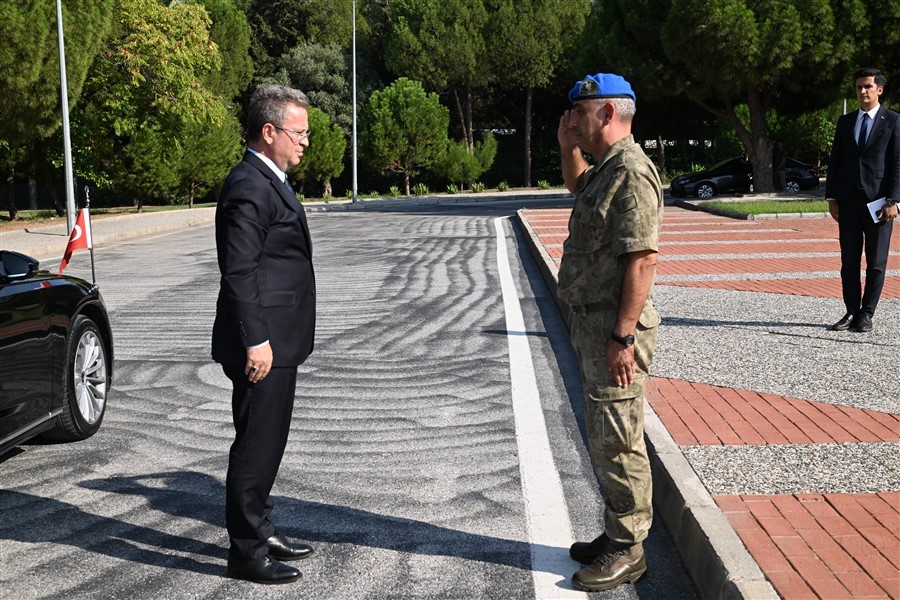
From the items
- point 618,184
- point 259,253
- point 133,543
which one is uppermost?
point 618,184

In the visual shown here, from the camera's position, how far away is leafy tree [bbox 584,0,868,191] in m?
29.9

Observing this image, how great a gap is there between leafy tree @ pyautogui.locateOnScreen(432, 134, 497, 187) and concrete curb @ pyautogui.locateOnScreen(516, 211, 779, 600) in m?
44.6

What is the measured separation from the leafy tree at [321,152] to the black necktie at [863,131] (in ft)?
125

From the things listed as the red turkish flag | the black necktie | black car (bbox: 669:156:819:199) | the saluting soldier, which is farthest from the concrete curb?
black car (bbox: 669:156:819:199)

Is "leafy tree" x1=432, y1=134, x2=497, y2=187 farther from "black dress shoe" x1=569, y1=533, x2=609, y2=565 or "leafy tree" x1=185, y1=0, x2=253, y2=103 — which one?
"black dress shoe" x1=569, y1=533, x2=609, y2=565

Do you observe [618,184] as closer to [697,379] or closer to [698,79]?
[697,379]

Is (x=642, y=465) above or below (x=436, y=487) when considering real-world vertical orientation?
above

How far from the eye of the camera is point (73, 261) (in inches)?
687

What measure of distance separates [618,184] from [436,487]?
2.01 m

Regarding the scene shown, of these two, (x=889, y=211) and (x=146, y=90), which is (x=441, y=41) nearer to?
(x=146, y=90)

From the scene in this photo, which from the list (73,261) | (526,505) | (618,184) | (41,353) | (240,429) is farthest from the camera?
(73,261)

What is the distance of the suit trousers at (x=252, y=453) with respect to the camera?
12.6 ft

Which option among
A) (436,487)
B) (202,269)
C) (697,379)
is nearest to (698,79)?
(202,269)

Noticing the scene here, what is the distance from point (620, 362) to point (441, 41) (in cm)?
5192
